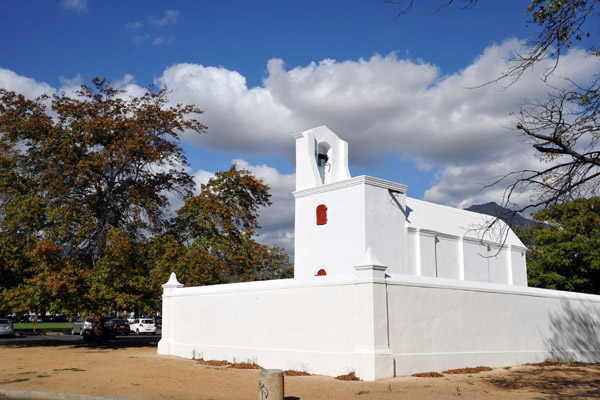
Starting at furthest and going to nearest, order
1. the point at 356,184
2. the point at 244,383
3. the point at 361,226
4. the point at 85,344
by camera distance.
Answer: the point at 85,344 → the point at 356,184 → the point at 361,226 → the point at 244,383

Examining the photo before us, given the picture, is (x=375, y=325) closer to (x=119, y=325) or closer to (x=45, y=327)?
(x=119, y=325)

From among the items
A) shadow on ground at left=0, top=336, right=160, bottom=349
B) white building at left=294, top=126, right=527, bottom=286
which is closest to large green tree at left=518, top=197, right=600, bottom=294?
white building at left=294, top=126, right=527, bottom=286

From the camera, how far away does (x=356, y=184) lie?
24.0 m

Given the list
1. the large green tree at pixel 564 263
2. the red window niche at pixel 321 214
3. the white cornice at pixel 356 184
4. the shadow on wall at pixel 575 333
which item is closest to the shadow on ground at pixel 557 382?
the shadow on wall at pixel 575 333

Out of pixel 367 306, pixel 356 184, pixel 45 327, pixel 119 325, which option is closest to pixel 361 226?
pixel 356 184

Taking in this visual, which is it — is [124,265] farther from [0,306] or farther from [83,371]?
[83,371]

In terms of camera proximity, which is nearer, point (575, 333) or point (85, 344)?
point (575, 333)

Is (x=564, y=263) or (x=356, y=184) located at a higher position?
(x=356, y=184)

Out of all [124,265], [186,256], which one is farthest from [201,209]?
[124,265]

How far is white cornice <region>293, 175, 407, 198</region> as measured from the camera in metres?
23.8

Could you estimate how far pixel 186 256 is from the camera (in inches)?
1057

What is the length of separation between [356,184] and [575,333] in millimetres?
10538

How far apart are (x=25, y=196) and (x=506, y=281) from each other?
88.9 ft

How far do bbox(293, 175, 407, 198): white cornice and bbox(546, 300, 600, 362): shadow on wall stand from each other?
8.39 m
